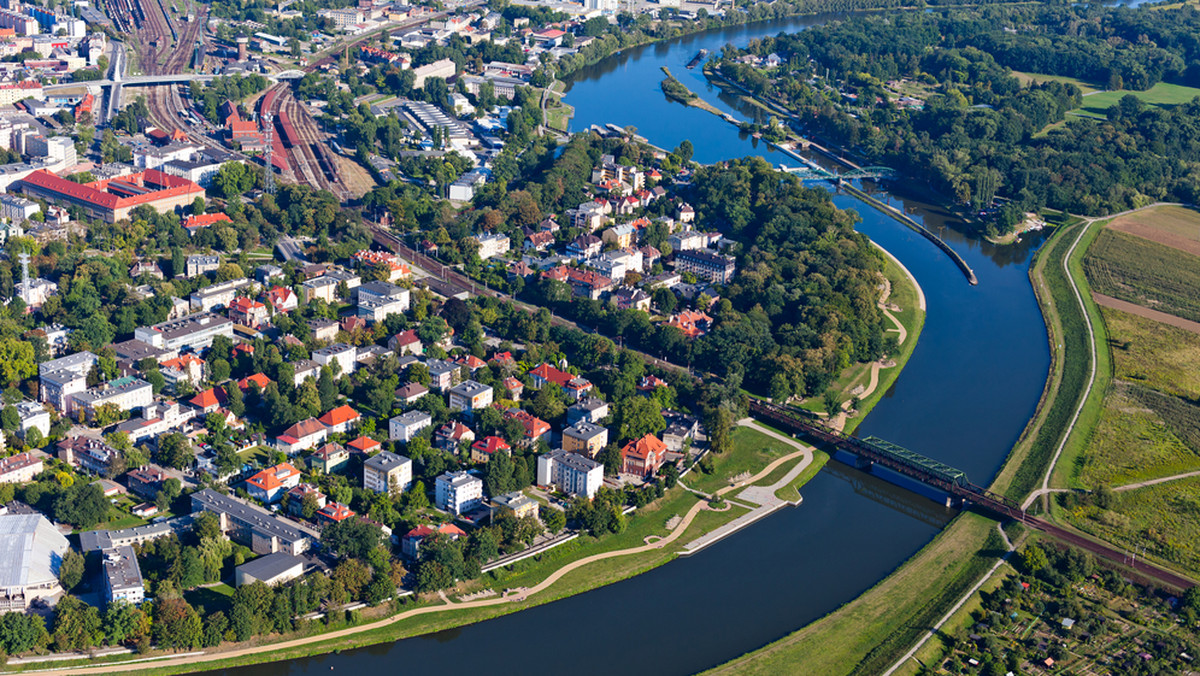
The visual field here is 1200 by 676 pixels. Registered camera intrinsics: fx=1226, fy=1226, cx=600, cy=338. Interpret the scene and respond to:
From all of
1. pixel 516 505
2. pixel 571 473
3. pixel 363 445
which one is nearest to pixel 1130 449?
pixel 571 473

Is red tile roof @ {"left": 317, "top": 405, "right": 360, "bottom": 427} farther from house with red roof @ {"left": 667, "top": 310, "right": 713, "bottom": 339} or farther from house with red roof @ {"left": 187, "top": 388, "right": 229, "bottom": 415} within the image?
house with red roof @ {"left": 667, "top": 310, "right": 713, "bottom": 339}

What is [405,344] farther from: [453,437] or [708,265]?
[708,265]

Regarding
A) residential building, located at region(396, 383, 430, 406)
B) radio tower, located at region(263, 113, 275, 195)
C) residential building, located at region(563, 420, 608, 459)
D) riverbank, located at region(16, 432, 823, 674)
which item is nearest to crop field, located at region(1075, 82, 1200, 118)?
radio tower, located at region(263, 113, 275, 195)

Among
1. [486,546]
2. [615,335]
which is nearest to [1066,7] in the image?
[615,335]

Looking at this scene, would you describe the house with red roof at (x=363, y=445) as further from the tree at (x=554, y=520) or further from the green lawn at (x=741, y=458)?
the green lawn at (x=741, y=458)

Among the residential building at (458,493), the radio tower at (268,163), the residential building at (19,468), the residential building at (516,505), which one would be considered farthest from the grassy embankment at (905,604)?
the radio tower at (268,163)

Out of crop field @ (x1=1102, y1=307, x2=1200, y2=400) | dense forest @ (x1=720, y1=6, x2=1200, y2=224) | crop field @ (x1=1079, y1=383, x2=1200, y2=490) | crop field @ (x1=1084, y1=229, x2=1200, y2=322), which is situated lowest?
crop field @ (x1=1079, y1=383, x2=1200, y2=490)
